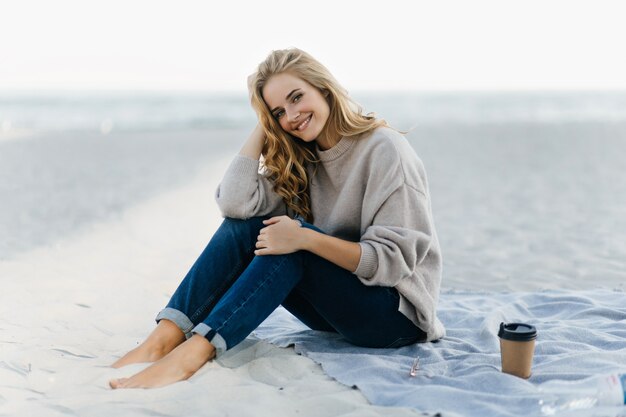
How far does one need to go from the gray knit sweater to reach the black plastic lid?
0.40m

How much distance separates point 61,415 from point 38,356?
70cm

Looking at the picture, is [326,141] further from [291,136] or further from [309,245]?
[309,245]

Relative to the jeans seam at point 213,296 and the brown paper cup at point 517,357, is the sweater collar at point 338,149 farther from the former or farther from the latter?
the brown paper cup at point 517,357

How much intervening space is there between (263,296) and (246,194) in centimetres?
56

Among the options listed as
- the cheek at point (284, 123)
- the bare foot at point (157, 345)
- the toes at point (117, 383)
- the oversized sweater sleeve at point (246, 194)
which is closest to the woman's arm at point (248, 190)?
the oversized sweater sleeve at point (246, 194)

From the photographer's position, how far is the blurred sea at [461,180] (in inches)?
220

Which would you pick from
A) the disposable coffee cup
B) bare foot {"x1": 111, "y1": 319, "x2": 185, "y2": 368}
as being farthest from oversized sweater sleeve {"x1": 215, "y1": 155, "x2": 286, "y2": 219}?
the disposable coffee cup

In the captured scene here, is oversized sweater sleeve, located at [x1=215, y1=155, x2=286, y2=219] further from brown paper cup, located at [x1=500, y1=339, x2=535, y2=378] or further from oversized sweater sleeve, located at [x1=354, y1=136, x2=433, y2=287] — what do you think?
brown paper cup, located at [x1=500, y1=339, x2=535, y2=378]

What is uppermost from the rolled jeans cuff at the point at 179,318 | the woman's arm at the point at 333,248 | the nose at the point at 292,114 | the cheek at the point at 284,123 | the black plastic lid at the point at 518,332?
the nose at the point at 292,114

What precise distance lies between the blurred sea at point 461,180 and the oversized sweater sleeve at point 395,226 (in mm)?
2148

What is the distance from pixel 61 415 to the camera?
7.56ft

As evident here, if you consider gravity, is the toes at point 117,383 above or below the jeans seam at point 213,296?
below

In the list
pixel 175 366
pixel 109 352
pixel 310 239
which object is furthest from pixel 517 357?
pixel 109 352

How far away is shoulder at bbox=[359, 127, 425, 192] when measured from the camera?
9.04ft
